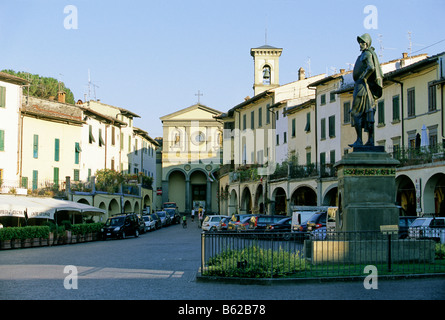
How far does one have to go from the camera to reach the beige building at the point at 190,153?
94.0 meters

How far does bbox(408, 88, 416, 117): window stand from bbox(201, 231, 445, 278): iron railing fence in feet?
80.8

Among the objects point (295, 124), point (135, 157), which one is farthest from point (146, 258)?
point (135, 157)

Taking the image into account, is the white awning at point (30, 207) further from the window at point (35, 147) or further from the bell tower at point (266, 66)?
the bell tower at point (266, 66)

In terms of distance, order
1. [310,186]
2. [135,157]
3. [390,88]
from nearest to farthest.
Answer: [390,88], [310,186], [135,157]

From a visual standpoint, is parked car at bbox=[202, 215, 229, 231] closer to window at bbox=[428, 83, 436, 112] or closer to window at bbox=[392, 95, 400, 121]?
window at bbox=[392, 95, 400, 121]

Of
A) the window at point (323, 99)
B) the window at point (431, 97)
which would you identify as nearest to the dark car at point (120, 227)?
the window at point (323, 99)

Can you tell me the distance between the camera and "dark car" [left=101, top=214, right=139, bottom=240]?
39906 millimetres

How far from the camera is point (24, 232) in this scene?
31.8m

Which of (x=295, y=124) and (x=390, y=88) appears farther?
(x=295, y=124)

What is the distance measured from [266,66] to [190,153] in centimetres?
2990

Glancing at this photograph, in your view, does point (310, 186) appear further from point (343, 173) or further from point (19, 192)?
point (343, 173)

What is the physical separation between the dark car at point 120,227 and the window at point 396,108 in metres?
18.1

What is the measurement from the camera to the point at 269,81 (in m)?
67.2

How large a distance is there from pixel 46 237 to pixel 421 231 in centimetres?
2310
